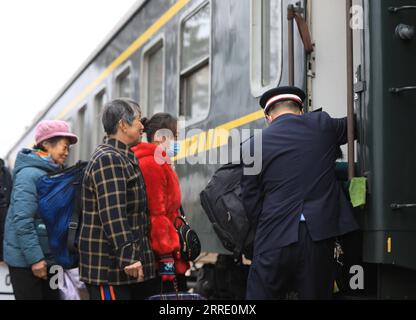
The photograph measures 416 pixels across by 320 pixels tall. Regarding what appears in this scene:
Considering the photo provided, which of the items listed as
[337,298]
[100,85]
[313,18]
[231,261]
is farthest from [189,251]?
[100,85]

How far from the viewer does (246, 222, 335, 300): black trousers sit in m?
3.24

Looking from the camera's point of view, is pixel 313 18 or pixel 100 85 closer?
pixel 313 18

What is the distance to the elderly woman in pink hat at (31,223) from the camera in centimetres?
391

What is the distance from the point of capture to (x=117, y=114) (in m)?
3.71

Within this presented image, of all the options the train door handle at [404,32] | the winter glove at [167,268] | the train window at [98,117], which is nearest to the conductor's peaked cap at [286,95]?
the train door handle at [404,32]

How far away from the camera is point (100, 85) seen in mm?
8734

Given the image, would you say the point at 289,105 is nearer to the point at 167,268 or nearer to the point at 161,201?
the point at 161,201

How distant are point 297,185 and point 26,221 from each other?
5.33 feet

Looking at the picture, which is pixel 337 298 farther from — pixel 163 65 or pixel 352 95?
pixel 163 65

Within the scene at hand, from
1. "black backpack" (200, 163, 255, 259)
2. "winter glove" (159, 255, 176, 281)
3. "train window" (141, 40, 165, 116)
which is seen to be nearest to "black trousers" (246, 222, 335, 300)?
"black backpack" (200, 163, 255, 259)

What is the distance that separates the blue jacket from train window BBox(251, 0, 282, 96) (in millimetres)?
1500

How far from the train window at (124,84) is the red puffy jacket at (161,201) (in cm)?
355

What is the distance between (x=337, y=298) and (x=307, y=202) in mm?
570

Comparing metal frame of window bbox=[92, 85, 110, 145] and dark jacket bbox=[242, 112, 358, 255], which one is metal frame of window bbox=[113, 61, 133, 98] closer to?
metal frame of window bbox=[92, 85, 110, 145]
